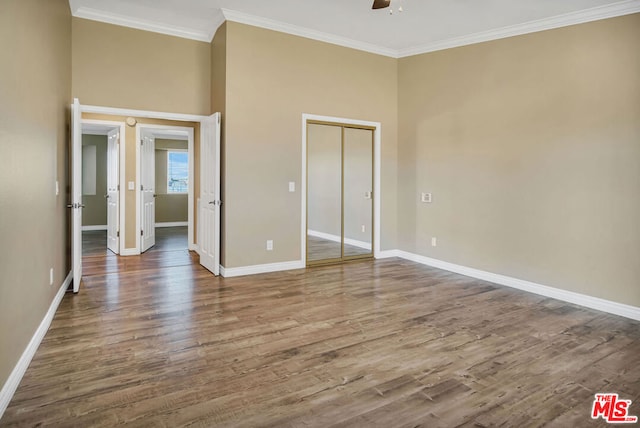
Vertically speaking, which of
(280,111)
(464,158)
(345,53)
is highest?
(345,53)

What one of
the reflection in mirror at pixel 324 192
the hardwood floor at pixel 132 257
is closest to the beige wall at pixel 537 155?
the reflection in mirror at pixel 324 192

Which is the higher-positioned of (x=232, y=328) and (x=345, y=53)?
(x=345, y=53)

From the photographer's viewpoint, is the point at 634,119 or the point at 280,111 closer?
the point at 634,119

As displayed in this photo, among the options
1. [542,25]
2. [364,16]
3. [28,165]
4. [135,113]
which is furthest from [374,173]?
[28,165]

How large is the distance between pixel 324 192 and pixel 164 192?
6742 millimetres

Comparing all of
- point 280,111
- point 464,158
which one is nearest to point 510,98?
point 464,158

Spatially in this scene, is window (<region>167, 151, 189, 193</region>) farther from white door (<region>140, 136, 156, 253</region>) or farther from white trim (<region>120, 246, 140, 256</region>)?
white trim (<region>120, 246, 140, 256</region>)

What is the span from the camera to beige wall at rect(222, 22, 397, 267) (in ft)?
15.9

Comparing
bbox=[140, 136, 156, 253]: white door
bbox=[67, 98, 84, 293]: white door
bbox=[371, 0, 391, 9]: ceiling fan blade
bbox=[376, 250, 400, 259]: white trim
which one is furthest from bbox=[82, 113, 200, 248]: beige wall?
bbox=[371, 0, 391, 9]: ceiling fan blade

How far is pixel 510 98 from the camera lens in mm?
4570

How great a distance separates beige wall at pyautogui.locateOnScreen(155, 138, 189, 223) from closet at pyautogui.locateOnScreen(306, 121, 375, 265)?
656 cm

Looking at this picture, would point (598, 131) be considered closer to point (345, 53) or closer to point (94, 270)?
point (345, 53)

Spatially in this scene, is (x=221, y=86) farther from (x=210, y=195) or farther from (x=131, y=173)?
(x=131, y=173)

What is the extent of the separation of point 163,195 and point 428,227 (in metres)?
7.83
